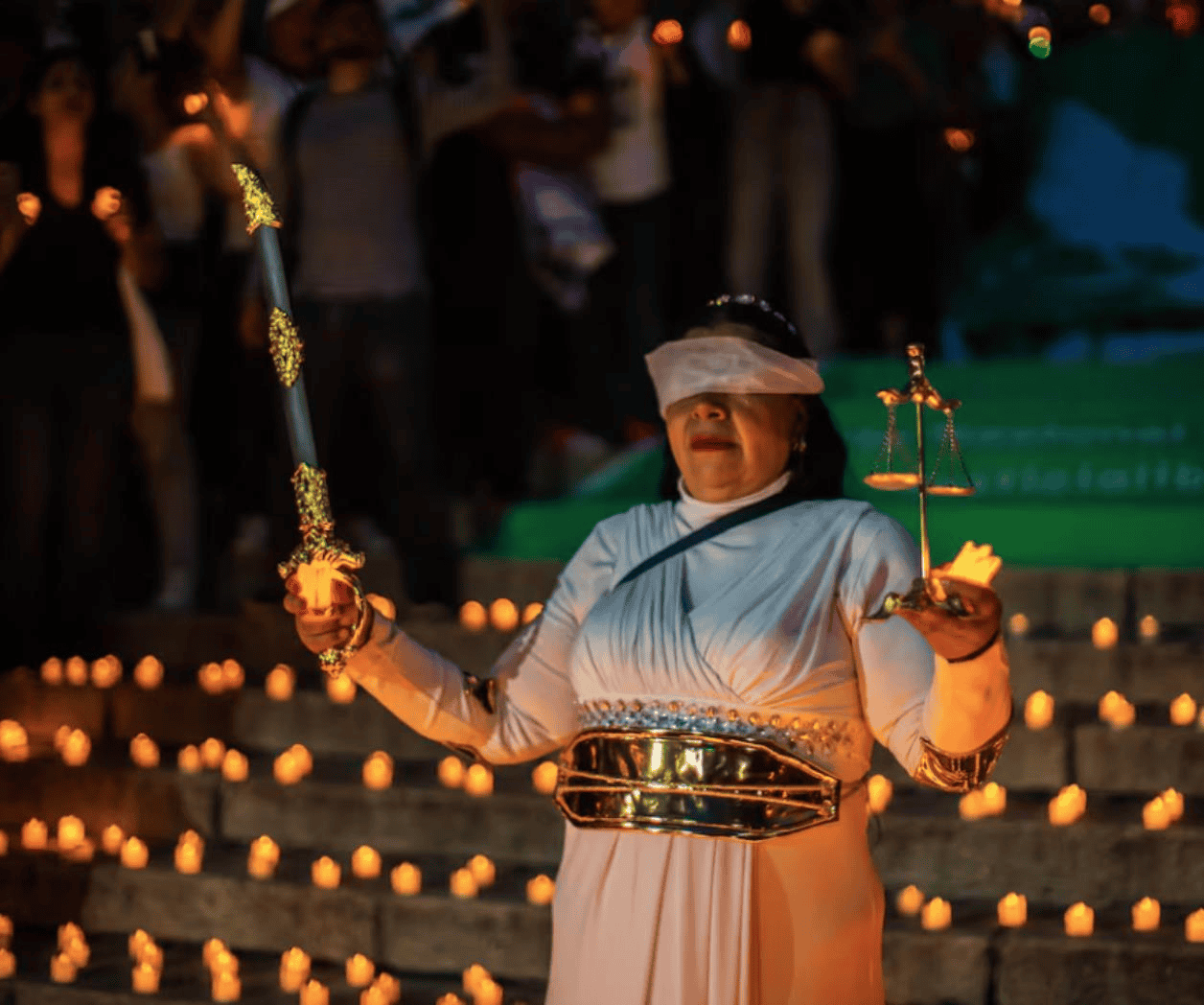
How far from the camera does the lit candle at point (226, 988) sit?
5.41 m

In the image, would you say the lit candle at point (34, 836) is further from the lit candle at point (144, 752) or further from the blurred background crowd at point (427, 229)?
the blurred background crowd at point (427, 229)

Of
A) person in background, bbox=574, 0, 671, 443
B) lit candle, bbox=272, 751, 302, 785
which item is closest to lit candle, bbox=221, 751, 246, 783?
lit candle, bbox=272, 751, 302, 785

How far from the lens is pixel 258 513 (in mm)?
9078

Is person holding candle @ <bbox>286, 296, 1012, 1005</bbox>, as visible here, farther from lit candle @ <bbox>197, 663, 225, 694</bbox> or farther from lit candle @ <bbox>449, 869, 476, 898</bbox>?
lit candle @ <bbox>197, 663, 225, 694</bbox>

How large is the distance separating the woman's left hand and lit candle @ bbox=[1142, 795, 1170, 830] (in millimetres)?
2460

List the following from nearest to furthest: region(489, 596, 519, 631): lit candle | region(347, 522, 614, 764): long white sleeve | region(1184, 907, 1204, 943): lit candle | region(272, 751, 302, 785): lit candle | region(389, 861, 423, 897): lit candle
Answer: region(347, 522, 614, 764): long white sleeve, region(1184, 907, 1204, 943): lit candle, region(389, 861, 423, 897): lit candle, region(272, 751, 302, 785): lit candle, region(489, 596, 519, 631): lit candle

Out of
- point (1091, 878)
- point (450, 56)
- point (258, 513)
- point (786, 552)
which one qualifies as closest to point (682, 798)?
point (786, 552)

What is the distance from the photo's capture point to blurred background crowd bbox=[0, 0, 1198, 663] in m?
7.11

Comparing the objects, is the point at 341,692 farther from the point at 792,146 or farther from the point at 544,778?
the point at 792,146

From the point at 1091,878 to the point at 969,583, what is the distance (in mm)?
2682

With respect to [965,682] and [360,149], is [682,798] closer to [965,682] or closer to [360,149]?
[965,682]

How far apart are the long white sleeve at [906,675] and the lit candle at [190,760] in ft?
11.5

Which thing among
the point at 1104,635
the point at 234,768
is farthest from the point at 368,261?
the point at 1104,635

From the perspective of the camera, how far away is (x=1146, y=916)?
5023 mm
